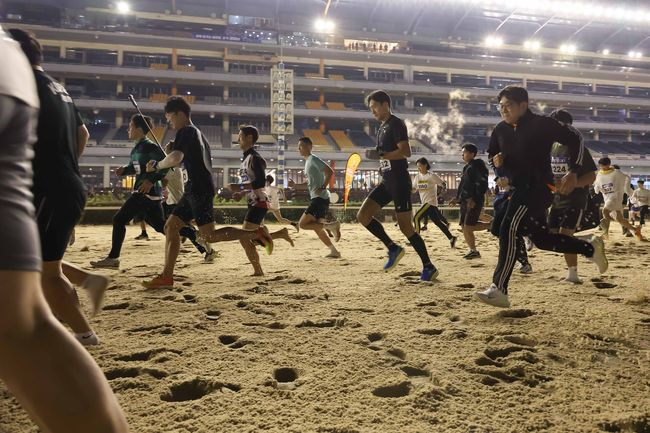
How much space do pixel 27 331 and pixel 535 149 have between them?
348 cm

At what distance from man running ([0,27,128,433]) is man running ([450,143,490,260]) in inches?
231

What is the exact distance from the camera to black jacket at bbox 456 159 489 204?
6.34 metres

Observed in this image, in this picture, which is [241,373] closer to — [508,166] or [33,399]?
[33,399]

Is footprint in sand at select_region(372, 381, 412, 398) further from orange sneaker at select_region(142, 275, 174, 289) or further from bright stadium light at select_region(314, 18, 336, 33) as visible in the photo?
bright stadium light at select_region(314, 18, 336, 33)

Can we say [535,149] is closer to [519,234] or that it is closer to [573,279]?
[519,234]

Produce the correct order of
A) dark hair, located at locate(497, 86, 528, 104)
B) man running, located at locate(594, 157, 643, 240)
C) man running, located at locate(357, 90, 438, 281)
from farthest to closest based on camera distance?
man running, located at locate(594, 157, 643, 240) < man running, located at locate(357, 90, 438, 281) < dark hair, located at locate(497, 86, 528, 104)

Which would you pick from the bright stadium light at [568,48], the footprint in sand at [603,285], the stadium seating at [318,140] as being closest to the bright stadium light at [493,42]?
the bright stadium light at [568,48]

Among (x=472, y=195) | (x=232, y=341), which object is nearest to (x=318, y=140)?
(x=472, y=195)

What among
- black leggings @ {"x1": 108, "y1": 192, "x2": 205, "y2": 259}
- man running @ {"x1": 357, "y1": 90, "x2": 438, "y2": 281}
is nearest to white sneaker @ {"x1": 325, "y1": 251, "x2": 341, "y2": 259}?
man running @ {"x1": 357, "y1": 90, "x2": 438, "y2": 281}

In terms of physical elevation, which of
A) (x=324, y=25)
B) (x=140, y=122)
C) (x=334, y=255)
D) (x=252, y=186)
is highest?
(x=324, y=25)

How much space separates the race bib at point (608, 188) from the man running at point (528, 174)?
6.80m

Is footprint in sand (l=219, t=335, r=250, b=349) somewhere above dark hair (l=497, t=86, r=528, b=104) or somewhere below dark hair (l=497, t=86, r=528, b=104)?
below

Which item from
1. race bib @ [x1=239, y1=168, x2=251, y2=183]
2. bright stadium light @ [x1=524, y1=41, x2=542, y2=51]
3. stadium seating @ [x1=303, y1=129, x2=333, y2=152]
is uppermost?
bright stadium light @ [x1=524, y1=41, x2=542, y2=51]

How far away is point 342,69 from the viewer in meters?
38.6
